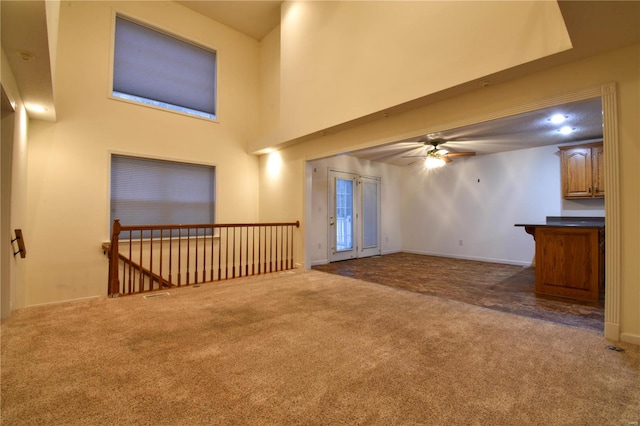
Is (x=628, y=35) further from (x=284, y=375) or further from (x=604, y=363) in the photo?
(x=284, y=375)

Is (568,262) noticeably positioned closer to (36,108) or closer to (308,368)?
(308,368)

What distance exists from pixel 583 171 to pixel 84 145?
904 cm

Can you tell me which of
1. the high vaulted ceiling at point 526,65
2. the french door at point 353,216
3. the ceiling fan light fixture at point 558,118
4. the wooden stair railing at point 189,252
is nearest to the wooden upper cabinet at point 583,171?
the high vaulted ceiling at point 526,65

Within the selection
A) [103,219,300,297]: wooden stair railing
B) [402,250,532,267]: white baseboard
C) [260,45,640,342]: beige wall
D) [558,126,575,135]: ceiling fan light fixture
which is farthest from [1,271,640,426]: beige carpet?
[402,250,532,267]: white baseboard

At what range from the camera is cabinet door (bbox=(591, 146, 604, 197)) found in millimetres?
5238

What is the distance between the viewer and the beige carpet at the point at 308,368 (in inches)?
62.4

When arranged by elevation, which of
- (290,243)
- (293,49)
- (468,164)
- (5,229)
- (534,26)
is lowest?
(290,243)

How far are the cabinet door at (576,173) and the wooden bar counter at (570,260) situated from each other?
5.99 ft

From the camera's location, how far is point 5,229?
315 cm

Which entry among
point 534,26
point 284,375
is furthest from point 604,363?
point 534,26

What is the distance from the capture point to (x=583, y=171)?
5453mm

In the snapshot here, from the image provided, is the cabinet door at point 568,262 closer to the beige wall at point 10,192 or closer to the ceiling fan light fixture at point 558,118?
the ceiling fan light fixture at point 558,118

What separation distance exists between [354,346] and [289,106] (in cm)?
479

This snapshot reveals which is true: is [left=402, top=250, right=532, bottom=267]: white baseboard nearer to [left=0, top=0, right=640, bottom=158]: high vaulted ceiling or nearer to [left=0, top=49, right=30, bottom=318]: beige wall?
[left=0, top=0, right=640, bottom=158]: high vaulted ceiling
